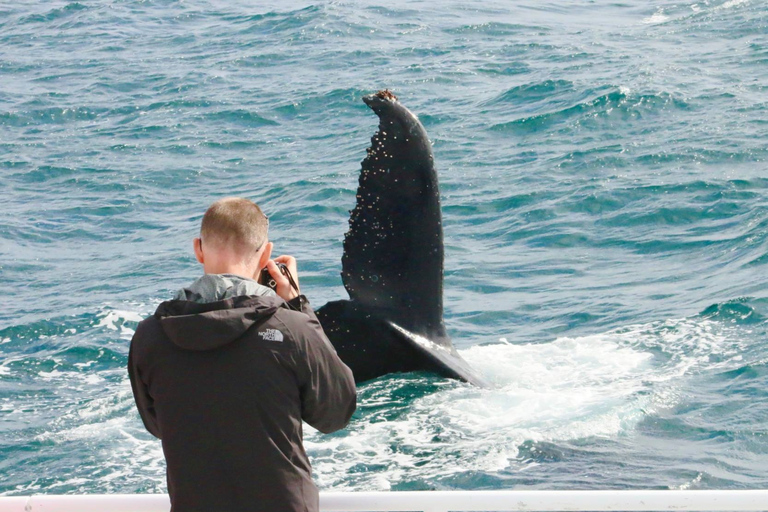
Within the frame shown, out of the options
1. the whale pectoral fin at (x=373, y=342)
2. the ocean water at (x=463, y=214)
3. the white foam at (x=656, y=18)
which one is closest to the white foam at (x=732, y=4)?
the ocean water at (x=463, y=214)

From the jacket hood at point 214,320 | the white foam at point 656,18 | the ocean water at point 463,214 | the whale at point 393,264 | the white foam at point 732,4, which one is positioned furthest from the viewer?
the white foam at point 732,4

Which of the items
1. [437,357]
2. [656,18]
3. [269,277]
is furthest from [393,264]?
[656,18]

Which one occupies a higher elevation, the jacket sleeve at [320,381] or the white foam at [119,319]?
the jacket sleeve at [320,381]

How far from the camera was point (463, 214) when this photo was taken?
1426cm

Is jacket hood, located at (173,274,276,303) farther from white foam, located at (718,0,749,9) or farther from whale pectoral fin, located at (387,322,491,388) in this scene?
white foam, located at (718,0,749,9)

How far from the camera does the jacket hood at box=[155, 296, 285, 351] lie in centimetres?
289

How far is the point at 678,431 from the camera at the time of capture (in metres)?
6.78

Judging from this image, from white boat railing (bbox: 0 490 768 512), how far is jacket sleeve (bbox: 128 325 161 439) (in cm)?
24

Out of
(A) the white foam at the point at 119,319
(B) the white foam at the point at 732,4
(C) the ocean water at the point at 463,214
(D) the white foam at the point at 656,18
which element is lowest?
(A) the white foam at the point at 119,319

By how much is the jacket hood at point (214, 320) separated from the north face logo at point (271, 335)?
4cm

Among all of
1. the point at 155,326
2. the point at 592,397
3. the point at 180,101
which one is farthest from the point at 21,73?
the point at 155,326

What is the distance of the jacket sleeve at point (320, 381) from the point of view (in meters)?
2.98

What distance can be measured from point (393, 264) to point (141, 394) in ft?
10.0

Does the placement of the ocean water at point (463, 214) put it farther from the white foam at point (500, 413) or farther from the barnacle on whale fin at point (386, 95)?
the barnacle on whale fin at point (386, 95)
